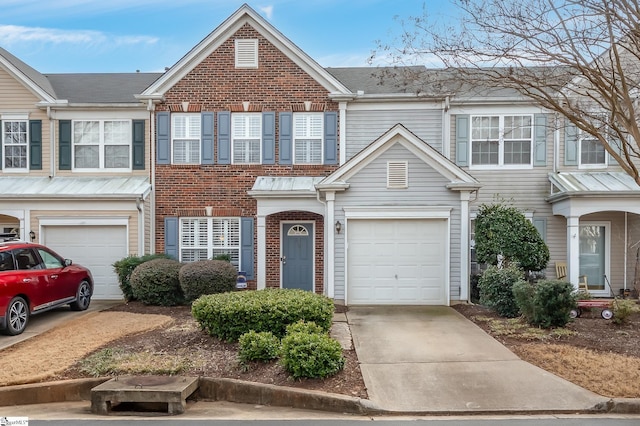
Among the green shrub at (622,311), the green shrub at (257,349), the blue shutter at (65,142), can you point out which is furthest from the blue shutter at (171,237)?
the green shrub at (622,311)

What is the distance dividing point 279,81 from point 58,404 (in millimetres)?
→ 10385

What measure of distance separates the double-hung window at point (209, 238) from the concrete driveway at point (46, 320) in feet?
8.16

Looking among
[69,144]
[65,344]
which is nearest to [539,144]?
[65,344]

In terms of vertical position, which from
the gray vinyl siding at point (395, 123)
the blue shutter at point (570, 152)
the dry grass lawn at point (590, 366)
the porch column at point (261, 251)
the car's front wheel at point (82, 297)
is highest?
the gray vinyl siding at point (395, 123)

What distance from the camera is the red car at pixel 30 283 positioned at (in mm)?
9273

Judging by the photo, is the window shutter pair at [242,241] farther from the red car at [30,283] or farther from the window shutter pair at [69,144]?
the red car at [30,283]

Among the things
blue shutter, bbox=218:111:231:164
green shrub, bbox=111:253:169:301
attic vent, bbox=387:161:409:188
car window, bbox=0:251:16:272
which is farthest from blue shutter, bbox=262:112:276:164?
car window, bbox=0:251:16:272

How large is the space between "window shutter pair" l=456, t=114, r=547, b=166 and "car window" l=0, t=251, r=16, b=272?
1149 centimetres

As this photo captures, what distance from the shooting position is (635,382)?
6.58 metres

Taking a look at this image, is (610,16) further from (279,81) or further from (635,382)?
(279,81)

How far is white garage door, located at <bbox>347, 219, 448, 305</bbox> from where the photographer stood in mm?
12438

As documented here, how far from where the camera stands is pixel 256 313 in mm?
8188

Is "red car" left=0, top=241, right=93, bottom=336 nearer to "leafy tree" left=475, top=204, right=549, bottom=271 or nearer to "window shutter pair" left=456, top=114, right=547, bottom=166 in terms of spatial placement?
"leafy tree" left=475, top=204, right=549, bottom=271

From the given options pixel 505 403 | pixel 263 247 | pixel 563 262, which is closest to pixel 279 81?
pixel 263 247
